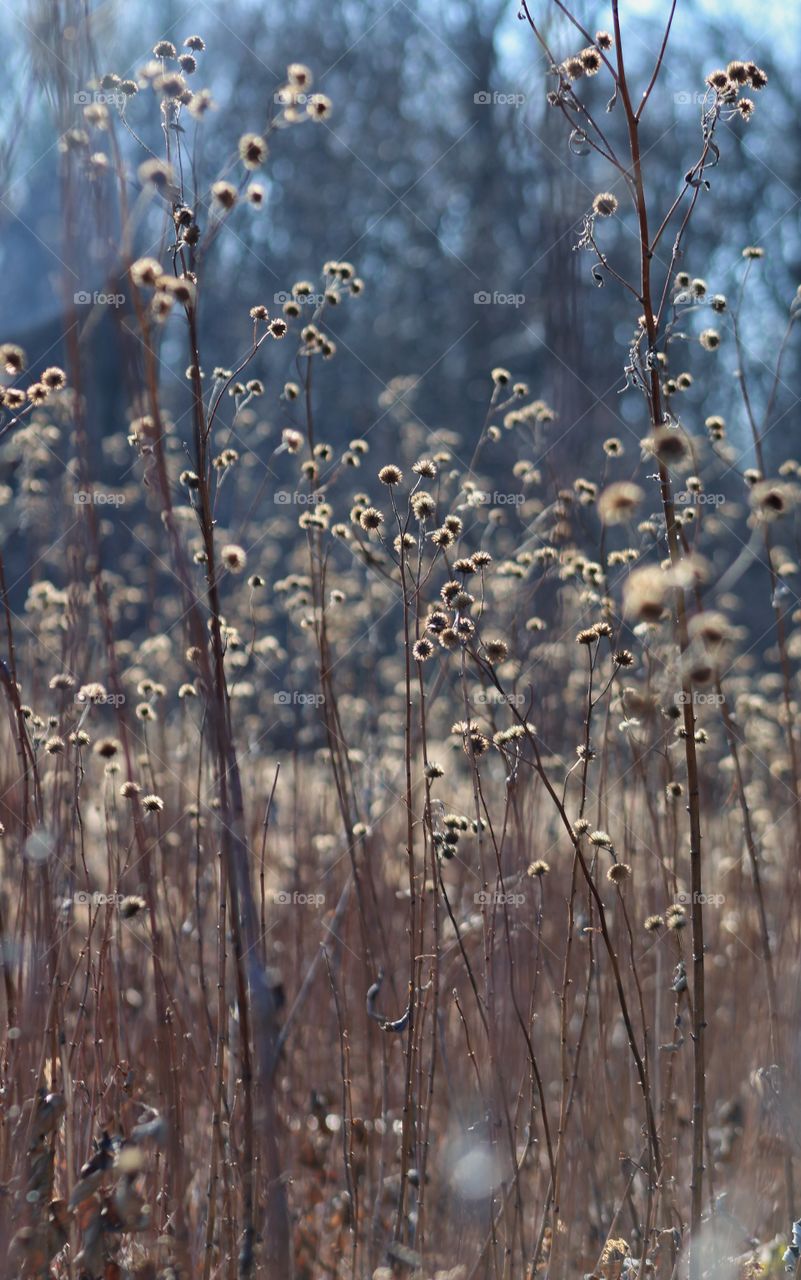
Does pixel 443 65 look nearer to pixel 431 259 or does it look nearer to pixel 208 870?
pixel 431 259

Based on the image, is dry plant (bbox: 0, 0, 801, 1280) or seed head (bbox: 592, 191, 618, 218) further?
seed head (bbox: 592, 191, 618, 218)

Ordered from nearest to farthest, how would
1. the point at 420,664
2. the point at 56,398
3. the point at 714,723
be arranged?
1. the point at 420,664
2. the point at 56,398
3. the point at 714,723

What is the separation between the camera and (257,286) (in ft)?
52.4

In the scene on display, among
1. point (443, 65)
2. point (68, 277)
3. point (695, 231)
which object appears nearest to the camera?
point (68, 277)

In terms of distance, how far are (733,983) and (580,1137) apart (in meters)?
1.18

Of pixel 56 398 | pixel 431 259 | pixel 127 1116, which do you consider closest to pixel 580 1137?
pixel 127 1116

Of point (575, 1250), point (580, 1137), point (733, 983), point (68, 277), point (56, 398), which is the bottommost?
point (575, 1250)

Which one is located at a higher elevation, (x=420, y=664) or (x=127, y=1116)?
(x=420, y=664)

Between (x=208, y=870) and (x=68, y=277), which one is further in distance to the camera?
(x=208, y=870)

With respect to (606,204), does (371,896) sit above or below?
below

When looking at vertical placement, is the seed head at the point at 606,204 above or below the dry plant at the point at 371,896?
above

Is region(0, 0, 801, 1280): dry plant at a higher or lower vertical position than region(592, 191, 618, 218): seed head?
lower

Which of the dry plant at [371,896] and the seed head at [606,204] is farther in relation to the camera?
the seed head at [606,204]

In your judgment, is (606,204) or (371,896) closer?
(606,204)
